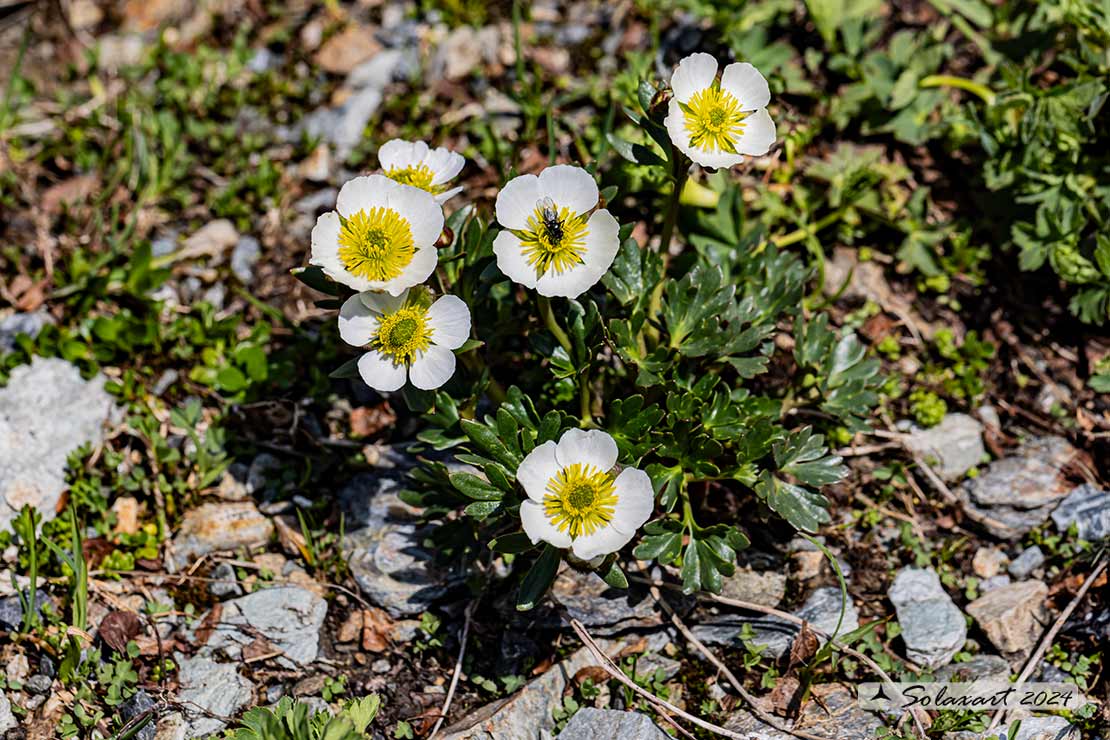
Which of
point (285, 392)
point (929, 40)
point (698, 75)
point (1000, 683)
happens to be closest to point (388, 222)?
point (698, 75)

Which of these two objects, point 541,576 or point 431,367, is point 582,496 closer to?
point 541,576

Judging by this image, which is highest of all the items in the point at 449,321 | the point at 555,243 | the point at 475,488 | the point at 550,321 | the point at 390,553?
the point at 555,243

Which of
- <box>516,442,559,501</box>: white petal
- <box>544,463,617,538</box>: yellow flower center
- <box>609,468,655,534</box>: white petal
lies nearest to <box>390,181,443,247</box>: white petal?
<box>516,442,559,501</box>: white petal

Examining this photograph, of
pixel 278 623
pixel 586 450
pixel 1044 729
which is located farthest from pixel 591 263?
pixel 1044 729

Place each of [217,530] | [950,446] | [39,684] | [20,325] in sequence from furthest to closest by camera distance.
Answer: [20,325], [950,446], [217,530], [39,684]

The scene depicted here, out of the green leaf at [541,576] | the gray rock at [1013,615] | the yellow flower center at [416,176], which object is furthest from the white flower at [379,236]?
the gray rock at [1013,615]

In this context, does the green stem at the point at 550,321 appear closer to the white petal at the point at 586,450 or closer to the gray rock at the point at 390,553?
the white petal at the point at 586,450

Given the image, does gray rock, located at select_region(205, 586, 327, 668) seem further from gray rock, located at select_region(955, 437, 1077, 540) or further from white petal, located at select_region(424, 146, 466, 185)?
gray rock, located at select_region(955, 437, 1077, 540)
